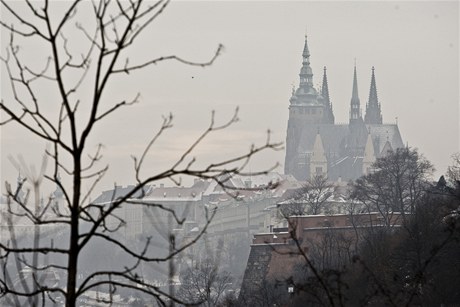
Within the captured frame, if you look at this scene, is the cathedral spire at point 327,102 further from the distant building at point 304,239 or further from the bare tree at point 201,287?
the distant building at point 304,239

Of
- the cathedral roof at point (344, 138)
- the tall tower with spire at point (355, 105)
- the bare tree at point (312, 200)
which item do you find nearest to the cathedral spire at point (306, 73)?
the cathedral roof at point (344, 138)

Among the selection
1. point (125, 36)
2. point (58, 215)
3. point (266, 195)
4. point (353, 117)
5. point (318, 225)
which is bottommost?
point (58, 215)

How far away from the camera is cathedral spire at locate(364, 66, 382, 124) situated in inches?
7092

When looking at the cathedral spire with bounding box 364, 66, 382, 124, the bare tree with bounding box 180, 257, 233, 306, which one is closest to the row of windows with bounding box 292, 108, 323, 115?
the cathedral spire with bounding box 364, 66, 382, 124

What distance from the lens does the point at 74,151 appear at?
5504 mm

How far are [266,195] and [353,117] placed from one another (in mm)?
35367

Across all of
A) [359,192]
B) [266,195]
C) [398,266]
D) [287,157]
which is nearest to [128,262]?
[266,195]

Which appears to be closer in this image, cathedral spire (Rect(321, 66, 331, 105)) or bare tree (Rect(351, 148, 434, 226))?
bare tree (Rect(351, 148, 434, 226))

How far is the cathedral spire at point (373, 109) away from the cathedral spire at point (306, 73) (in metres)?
10.3

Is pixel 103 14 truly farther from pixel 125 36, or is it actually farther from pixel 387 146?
pixel 387 146

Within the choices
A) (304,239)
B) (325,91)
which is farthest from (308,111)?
(304,239)

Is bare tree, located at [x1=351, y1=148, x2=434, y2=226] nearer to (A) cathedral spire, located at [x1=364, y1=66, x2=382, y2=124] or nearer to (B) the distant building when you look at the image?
(B) the distant building

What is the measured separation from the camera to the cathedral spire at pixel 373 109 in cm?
18012

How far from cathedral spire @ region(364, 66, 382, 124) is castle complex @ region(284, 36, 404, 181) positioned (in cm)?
187
